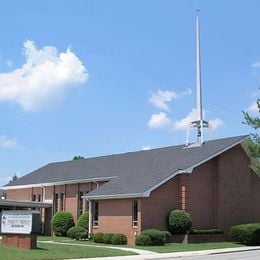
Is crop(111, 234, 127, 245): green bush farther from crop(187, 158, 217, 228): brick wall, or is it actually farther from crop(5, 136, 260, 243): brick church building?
crop(187, 158, 217, 228): brick wall

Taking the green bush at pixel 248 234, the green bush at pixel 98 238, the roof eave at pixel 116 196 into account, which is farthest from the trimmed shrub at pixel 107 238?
the green bush at pixel 248 234

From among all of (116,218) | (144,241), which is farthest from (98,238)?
(144,241)

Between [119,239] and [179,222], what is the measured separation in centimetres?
415

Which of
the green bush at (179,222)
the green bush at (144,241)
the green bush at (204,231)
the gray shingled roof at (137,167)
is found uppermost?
the gray shingled roof at (137,167)

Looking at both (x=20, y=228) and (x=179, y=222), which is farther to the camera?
(x=179, y=222)

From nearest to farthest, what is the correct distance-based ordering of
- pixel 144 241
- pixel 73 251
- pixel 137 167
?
1. pixel 73 251
2. pixel 144 241
3. pixel 137 167

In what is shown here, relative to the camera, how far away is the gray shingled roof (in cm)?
3741

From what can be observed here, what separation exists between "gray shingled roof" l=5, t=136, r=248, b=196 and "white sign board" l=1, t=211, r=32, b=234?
8887 mm

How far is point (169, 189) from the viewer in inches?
1460

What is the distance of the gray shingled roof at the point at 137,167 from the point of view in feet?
123

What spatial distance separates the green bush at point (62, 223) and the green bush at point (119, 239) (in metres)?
10.2

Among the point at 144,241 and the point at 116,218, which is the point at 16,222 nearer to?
the point at 144,241

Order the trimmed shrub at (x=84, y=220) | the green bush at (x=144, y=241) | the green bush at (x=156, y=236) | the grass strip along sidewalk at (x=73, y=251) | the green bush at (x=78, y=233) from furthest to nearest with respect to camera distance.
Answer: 1. the trimmed shrub at (x=84, y=220)
2. the green bush at (x=78, y=233)
3. the green bush at (x=156, y=236)
4. the green bush at (x=144, y=241)
5. the grass strip along sidewalk at (x=73, y=251)

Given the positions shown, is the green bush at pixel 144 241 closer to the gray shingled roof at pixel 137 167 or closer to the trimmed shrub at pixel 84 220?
the gray shingled roof at pixel 137 167
